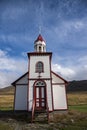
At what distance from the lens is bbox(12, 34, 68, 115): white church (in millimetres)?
28266

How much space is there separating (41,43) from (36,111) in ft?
31.6

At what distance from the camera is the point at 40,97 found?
28.5 m

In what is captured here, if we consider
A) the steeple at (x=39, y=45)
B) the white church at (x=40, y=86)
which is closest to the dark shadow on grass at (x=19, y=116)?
the white church at (x=40, y=86)

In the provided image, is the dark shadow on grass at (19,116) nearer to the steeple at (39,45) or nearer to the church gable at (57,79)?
Answer: the church gable at (57,79)

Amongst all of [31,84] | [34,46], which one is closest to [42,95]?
[31,84]

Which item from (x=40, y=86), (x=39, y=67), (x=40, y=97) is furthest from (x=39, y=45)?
(x=40, y=97)

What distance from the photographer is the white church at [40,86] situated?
92.7ft

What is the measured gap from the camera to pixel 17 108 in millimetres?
30703

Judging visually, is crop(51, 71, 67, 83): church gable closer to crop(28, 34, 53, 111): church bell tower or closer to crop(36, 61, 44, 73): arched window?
crop(28, 34, 53, 111): church bell tower

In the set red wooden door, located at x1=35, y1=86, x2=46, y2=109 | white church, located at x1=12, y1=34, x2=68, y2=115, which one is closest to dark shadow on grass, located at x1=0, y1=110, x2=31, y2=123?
white church, located at x1=12, y1=34, x2=68, y2=115

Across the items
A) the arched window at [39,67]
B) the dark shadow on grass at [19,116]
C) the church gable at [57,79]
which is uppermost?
the arched window at [39,67]

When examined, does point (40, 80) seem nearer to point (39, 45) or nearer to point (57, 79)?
point (57, 79)

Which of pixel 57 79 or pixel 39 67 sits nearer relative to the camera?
pixel 39 67

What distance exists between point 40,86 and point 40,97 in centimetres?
142
